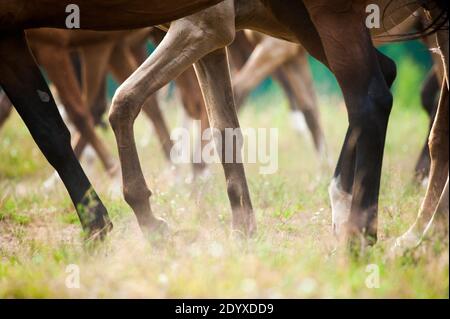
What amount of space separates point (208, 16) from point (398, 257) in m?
1.75

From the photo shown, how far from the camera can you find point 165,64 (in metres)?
4.90

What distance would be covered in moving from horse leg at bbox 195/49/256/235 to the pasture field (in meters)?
0.20

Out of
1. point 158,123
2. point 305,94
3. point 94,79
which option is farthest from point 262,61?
point 94,79

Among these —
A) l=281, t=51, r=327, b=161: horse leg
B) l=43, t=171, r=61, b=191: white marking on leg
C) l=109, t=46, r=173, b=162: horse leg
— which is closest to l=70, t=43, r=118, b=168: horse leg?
l=109, t=46, r=173, b=162: horse leg

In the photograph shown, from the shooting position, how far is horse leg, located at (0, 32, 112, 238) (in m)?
4.62

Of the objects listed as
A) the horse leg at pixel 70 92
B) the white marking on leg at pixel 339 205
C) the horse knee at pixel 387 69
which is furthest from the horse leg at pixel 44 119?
the horse leg at pixel 70 92

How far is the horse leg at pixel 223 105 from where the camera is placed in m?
5.34

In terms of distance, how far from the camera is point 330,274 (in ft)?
12.2

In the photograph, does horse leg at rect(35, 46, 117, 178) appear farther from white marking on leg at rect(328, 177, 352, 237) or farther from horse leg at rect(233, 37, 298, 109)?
white marking on leg at rect(328, 177, 352, 237)

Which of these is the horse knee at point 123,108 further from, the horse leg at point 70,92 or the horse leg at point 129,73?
the horse leg at point 129,73

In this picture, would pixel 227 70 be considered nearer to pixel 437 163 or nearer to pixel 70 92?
pixel 437 163

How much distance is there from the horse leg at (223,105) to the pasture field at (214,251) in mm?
199

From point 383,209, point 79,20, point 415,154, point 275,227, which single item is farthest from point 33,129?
point 415,154

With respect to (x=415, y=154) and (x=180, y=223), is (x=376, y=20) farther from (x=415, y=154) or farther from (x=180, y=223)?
(x=415, y=154)
